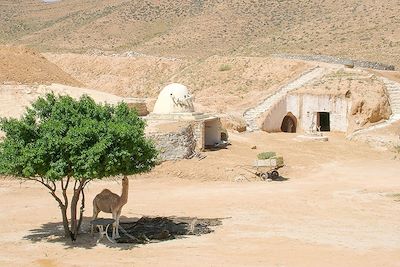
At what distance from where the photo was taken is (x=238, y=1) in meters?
87.6

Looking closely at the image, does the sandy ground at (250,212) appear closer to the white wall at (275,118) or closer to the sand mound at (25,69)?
the white wall at (275,118)

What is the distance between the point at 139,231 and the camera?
56.7 ft

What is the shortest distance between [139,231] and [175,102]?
14.8 metres

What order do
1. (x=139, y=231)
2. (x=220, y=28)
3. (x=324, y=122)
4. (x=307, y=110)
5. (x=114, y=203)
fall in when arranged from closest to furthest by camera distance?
(x=114, y=203)
(x=139, y=231)
(x=307, y=110)
(x=324, y=122)
(x=220, y=28)

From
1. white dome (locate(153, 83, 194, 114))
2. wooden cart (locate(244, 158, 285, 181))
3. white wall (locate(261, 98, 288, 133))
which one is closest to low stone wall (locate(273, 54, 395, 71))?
white wall (locate(261, 98, 288, 133))

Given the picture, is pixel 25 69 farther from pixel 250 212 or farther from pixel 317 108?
pixel 250 212

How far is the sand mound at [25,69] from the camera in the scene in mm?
36719

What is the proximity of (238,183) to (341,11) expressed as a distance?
54.2 m

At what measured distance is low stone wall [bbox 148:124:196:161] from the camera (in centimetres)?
2819

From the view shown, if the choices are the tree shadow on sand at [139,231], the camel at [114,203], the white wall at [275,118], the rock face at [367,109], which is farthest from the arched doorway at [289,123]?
the camel at [114,203]

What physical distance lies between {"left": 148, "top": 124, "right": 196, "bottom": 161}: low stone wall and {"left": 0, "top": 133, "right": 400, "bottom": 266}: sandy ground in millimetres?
615

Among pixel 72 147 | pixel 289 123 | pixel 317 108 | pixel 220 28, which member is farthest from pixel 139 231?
pixel 220 28

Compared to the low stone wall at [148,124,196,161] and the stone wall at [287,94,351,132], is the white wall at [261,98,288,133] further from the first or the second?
the low stone wall at [148,124,196,161]

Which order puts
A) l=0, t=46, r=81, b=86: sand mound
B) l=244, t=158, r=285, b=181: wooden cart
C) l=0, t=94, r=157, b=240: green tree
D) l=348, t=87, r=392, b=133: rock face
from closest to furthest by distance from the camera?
1. l=0, t=94, r=157, b=240: green tree
2. l=244, t=158, r=285, b=181: wooden cart
3. l=0, t=46, r=81, b=86: sand mound
4. l=348, t=87, r=392, b=133: rock face
